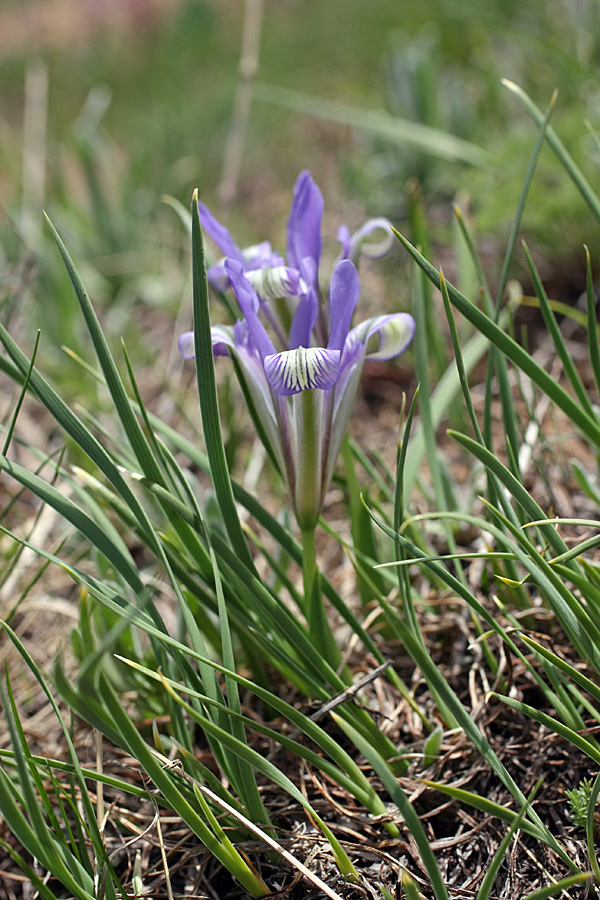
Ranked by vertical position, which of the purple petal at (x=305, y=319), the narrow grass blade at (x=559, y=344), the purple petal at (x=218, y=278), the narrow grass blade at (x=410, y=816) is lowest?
the narrow grass blade at (x=410, y=816)

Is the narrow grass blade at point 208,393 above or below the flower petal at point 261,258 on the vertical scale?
below

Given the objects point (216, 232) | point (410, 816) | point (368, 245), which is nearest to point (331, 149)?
point (368, 245)

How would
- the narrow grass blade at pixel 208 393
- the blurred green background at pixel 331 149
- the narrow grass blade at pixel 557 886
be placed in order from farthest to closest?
the blurred green background at pixel 331 149
the narrow grass blade at pixel 208 393
the narrow grass blade at pixel 557 886

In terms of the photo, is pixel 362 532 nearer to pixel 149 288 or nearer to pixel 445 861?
pixel 445 861

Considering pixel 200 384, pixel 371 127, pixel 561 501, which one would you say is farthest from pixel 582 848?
pixel 371 127

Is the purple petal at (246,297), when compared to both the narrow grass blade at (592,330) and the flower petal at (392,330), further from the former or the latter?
the narrow grass blade at (592,330)

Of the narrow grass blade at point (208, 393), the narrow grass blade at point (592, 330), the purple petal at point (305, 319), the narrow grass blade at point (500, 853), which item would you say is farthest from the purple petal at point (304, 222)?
the narrow grass blade at point (500, 853)

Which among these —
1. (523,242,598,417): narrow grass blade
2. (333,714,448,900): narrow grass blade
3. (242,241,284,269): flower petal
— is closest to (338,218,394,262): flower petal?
(242,241,284,269): flower petal

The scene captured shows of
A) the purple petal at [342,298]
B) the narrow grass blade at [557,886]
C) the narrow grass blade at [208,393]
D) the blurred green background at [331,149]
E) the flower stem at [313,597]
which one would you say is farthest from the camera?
the blurred green background at [331,149]
